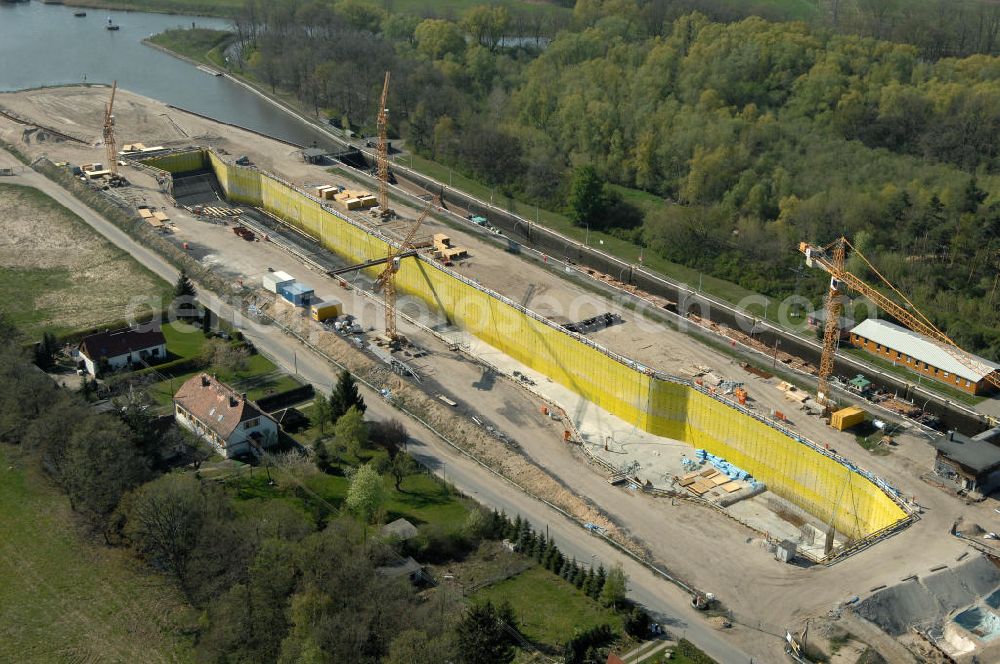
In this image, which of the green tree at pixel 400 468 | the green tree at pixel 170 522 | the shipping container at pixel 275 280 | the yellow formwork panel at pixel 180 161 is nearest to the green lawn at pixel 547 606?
the green tree at pixel 400 468

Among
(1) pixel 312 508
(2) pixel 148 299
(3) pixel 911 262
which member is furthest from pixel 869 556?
(2) pixel 148 299

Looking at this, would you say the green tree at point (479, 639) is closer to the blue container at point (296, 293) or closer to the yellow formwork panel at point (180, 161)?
the blue container at point (296, 293)

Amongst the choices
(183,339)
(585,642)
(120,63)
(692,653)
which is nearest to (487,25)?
(120,63)

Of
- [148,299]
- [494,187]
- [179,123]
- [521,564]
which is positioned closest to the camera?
[521,564]

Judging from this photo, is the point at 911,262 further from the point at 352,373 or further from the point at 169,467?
the point at 169,467

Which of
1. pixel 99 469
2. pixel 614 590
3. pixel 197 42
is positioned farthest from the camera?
pixel 197 42

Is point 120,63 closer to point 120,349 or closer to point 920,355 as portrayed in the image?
point 120,349
